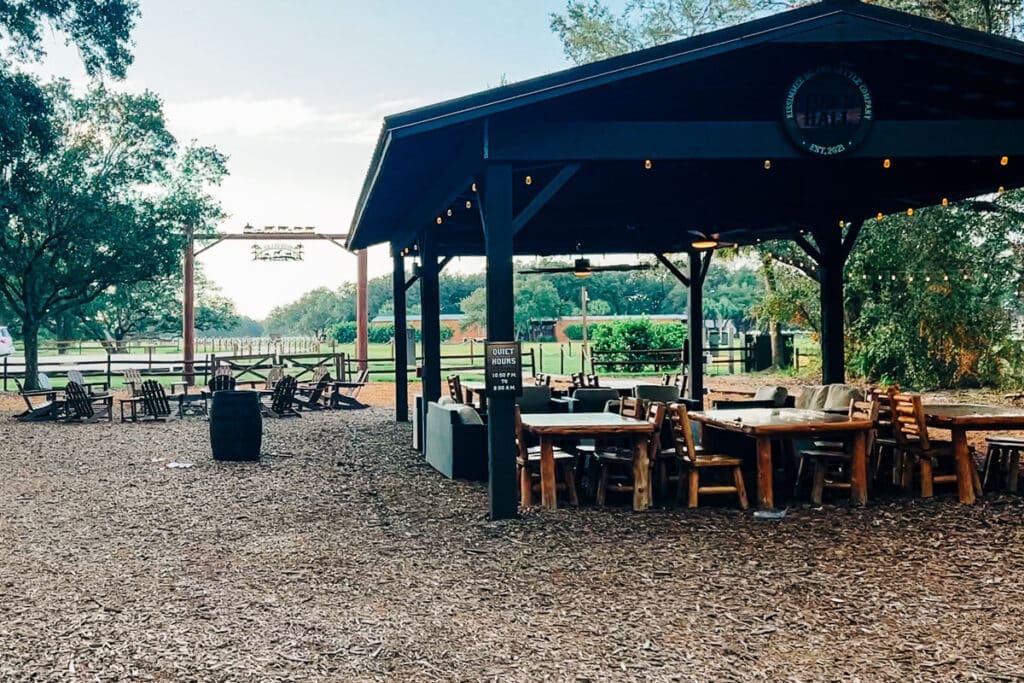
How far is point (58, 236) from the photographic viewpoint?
21.8 meters

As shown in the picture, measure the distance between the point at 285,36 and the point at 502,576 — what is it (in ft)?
89.4

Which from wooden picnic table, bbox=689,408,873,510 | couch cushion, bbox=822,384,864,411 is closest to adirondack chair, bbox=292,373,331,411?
couch cushion, bbox=822,384,864,411

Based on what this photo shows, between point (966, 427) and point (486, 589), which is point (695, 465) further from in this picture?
point (486, 589)

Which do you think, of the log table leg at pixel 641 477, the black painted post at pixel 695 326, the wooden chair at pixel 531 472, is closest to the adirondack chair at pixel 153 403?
the black painted post at pixel 695 326

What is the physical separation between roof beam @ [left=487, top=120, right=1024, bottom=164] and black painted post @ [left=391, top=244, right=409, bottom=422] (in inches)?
288

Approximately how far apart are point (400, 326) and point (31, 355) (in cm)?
1191

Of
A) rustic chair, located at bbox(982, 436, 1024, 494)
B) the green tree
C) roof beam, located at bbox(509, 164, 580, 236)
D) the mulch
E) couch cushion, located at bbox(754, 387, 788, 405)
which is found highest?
the green tree

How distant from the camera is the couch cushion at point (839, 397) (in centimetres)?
977

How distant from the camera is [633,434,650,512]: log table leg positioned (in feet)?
24.8

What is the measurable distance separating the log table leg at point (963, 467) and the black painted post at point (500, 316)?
3529mm

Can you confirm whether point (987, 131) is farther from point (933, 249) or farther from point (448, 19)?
point (448, 19)

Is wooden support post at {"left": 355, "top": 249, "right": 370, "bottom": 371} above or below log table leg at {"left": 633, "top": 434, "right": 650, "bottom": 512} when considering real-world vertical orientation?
above

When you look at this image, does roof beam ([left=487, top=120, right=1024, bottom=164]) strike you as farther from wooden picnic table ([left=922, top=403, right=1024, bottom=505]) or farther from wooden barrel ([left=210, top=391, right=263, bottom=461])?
wooden barrel ([left=210, top=391, right=263, bottom=461])

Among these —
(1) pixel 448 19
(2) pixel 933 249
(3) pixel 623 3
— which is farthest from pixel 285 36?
(2) pixel 933 249
